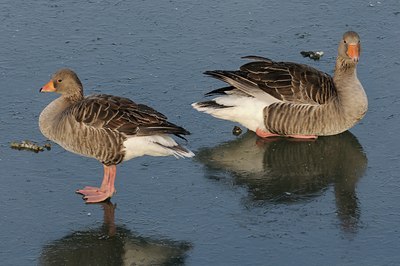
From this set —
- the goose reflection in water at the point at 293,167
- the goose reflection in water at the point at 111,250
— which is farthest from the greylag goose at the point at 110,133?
the goose reflection in water at the point at 293,167

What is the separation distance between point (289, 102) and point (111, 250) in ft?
9.97

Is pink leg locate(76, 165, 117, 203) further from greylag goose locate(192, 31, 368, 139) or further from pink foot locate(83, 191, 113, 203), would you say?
greylag goose locate(192, 31, 368, 139)

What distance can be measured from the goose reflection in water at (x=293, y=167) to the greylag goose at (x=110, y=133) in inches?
31.0

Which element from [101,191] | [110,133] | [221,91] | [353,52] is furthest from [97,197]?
[353,52]

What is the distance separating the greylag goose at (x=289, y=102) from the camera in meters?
9.32

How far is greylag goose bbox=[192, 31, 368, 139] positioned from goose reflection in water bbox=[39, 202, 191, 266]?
2.37 m

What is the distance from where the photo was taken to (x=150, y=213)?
771cm

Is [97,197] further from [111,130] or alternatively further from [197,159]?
[197,159]

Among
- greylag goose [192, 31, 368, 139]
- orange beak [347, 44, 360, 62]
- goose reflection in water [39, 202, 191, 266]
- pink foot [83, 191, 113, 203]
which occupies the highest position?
orange beak [347, 44, 360, 62]

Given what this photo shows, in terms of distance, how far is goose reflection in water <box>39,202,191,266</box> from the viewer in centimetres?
698

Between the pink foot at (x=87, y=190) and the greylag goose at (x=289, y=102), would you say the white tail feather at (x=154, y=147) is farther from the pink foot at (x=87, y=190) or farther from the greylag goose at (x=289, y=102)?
the greylag goose at (x=289, y=102)

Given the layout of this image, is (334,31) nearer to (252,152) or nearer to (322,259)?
(252,152)

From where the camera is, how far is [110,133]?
805 centimetres

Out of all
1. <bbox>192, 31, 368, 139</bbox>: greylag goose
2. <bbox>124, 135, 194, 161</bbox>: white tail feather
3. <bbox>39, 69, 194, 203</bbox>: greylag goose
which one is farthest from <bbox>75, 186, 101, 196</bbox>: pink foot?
<bbox>192, 31, 368, 139</bbox>: greylag goose
